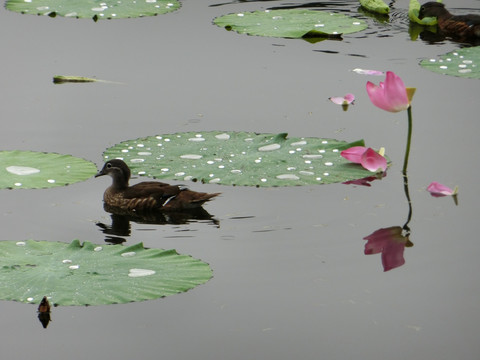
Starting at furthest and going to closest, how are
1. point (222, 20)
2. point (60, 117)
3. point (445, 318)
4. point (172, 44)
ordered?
1. point (222, 20)
2. point (172, 44)
3. point (60, 117)
4. point (445, 318)

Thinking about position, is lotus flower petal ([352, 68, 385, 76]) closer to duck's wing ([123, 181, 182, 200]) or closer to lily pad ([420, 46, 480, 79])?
lily pad ([420, 46, 480, 79])

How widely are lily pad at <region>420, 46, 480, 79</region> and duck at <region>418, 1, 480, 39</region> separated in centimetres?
78

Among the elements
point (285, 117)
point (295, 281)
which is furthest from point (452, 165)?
point (295, 281)

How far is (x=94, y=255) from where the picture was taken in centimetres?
550

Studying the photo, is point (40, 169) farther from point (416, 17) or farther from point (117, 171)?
point (416, 17)

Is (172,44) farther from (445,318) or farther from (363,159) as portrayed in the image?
(445,318)

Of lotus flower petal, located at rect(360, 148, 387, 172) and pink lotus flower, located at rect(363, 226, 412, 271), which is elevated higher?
lotus flower petal, located at rect(360, 148, 387, 172)

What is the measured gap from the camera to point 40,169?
271 inches

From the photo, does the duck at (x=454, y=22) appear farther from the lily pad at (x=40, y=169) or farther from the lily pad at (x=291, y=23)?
the lily pad at (x=40, y=169)

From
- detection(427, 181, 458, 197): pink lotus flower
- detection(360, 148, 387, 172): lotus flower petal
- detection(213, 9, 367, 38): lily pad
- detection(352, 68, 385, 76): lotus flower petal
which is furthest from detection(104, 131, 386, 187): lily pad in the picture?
detection(213, 9, 367, 38): lily pad

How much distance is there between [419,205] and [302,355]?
2.03m

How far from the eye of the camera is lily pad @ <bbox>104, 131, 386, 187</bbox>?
265 inches

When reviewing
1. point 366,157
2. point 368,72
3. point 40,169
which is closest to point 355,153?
point 366,157

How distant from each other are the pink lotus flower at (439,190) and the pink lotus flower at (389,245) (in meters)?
0.59
